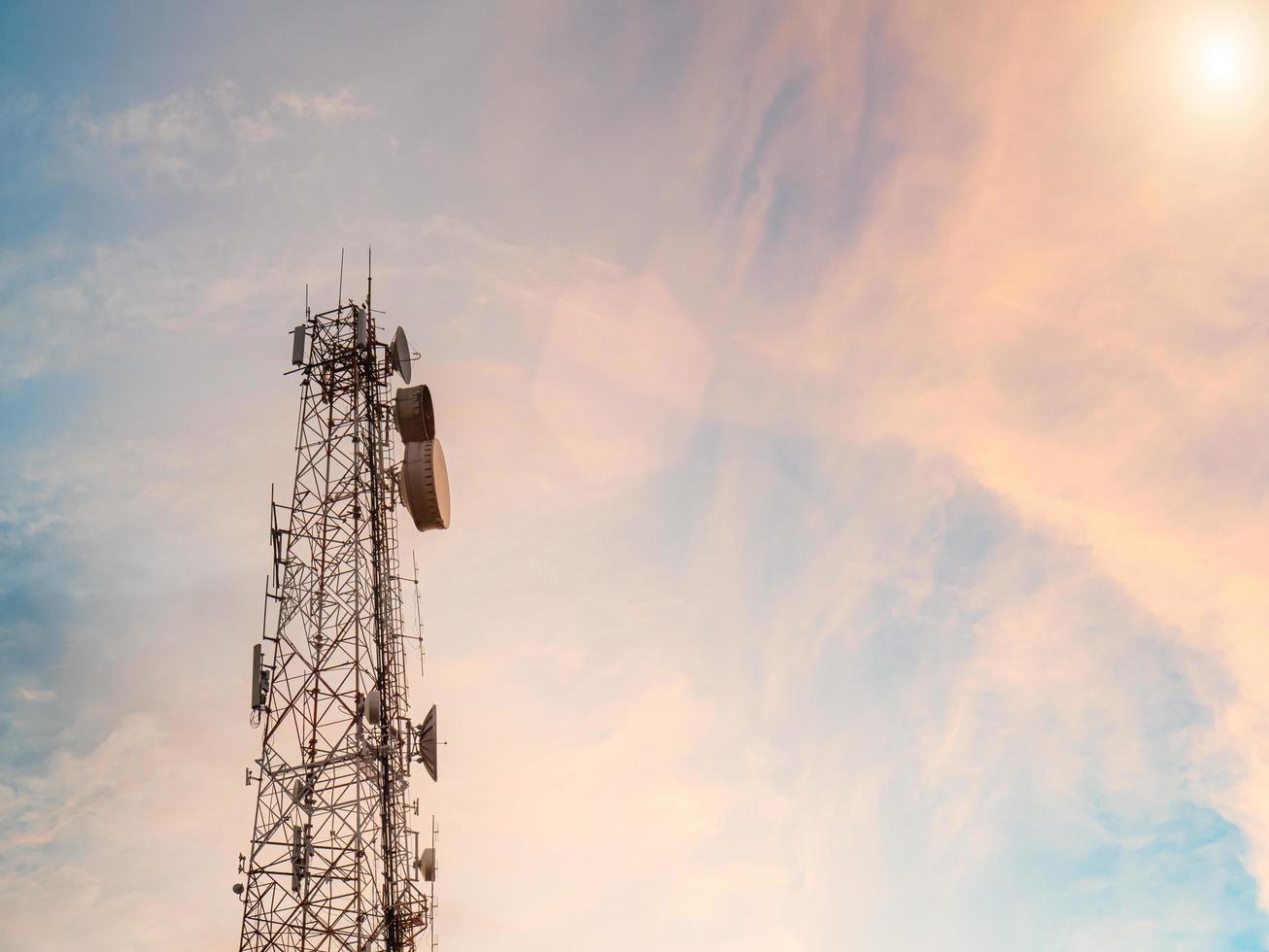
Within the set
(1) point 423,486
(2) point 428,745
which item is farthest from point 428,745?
(1) point 423,486

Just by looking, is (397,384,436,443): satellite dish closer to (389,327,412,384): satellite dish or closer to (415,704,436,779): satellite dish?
(389,327,412,384): satellite dish

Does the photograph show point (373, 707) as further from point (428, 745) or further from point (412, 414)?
point (412, 414)

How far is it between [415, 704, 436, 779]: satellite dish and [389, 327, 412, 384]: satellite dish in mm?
12417

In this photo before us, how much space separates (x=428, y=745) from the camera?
1464 inches

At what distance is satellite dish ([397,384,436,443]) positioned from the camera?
3981cm

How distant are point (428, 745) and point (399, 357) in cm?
1379

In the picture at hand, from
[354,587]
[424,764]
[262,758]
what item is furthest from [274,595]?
[424,764]

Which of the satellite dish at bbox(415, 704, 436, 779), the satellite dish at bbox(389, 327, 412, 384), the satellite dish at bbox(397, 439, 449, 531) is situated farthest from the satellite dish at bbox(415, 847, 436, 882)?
the satellite dish at bbox(389, 327, 412, 384)

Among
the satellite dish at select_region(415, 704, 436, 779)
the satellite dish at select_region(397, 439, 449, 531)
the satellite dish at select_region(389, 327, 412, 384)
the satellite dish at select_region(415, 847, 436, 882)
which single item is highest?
the satellite dish at select_region(389, 327, 412, 384)

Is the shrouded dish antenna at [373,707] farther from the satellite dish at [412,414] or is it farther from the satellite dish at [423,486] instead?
the satellite dish at [412,414]

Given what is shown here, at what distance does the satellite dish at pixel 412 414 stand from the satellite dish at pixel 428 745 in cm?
990

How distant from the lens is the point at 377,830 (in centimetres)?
3506

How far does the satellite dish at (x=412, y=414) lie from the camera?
3981 cm

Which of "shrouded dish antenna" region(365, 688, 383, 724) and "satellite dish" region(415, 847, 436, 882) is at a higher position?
"shrouded dish antenna" region(365, 688, 383, 724)
